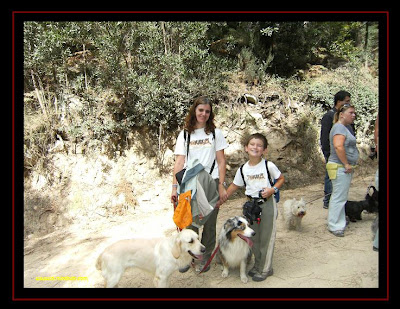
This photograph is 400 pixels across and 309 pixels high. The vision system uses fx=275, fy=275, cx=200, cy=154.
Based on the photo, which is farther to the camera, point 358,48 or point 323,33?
point 358,48

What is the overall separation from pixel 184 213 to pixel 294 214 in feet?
8.02

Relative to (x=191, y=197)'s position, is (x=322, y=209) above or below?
below

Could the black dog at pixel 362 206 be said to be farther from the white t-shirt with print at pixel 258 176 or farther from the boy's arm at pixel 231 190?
the boy's arm at pixel 231 190

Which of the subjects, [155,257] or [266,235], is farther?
[266,235]

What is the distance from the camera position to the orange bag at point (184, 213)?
3169mm

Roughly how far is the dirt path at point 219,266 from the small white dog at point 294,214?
0.15m

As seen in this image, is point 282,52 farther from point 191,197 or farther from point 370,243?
point 191,197

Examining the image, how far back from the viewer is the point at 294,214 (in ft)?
15.7

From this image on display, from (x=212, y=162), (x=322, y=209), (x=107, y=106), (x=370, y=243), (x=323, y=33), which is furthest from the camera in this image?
(x=323, y=33)

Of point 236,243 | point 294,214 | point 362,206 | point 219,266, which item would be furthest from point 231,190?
point 362,206

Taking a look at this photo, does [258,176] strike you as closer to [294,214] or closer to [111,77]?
[294,214]
